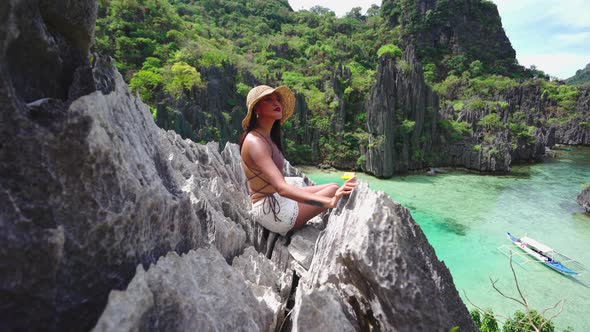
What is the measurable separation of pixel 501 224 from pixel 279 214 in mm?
14093

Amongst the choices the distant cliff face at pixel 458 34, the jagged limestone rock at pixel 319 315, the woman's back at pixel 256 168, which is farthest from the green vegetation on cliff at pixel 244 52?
the jagged limestone rock at pixel 319 315

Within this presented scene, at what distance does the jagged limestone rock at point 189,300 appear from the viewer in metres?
1.07

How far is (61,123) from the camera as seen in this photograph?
106cm

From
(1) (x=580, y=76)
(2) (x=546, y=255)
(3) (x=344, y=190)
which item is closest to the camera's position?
(3) (x=344, y=190)

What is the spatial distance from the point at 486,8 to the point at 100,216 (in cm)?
5847

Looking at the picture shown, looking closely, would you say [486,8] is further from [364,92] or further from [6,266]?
[6,266]

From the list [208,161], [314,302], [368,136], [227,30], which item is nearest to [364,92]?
[368,136]

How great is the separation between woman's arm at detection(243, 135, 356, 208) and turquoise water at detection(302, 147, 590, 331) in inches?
100

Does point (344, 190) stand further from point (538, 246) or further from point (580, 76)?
point (580, 76)

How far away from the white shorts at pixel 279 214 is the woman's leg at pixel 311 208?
5cm

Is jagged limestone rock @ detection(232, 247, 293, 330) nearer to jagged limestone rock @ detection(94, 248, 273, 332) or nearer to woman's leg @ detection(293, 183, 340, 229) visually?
jagged limestone rock @ detection(94, 248, 273, 332)

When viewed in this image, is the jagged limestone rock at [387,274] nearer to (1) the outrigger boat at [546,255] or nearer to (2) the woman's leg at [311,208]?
(2) the woman's leg at [311,208]

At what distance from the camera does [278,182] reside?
2363 millimetres

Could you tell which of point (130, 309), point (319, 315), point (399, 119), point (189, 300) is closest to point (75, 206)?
point (130, 309)
